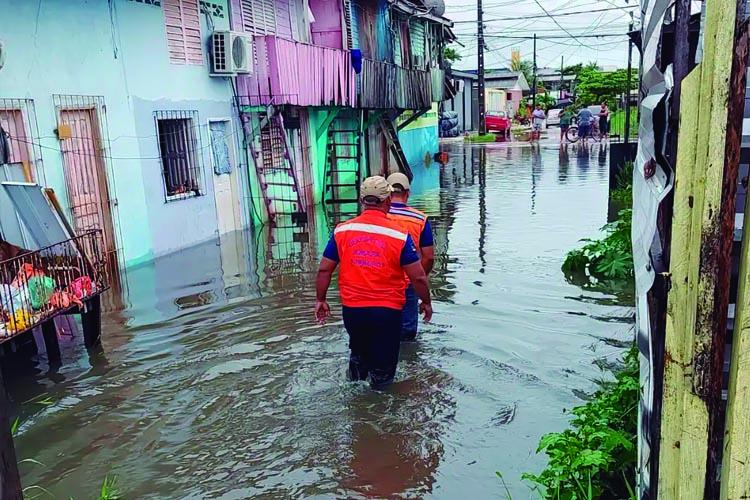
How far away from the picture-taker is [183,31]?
39.8ft

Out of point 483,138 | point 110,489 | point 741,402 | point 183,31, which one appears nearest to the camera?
point 741,402

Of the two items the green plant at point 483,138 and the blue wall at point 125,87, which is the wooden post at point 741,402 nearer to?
the blue wall at point 125,87

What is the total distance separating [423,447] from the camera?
16.1 ft

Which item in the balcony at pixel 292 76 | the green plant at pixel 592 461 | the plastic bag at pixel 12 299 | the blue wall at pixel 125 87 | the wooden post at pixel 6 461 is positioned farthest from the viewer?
the balcony at pixel 292 76

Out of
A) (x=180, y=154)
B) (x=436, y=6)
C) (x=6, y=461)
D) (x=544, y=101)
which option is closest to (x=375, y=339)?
(x=6, y=461)

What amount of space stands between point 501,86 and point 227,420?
56095 mm

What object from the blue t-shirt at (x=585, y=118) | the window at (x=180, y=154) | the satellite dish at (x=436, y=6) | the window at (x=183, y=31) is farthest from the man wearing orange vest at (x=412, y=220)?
the blue t-shirt at (x=585, y=118)

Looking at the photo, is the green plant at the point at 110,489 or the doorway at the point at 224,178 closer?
the green plant at the point at 110,489

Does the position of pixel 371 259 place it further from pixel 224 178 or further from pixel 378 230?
pixel 224 178

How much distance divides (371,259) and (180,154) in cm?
824

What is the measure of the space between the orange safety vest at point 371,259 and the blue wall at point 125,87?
5599 mm

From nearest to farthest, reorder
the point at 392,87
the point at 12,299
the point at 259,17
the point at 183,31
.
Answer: the point at 12,299 < the point at 183,31 < the point at 259,17 < the point at 392,87

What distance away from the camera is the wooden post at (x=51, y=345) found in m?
6.49

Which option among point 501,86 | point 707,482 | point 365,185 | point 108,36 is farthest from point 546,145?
point 707,482
